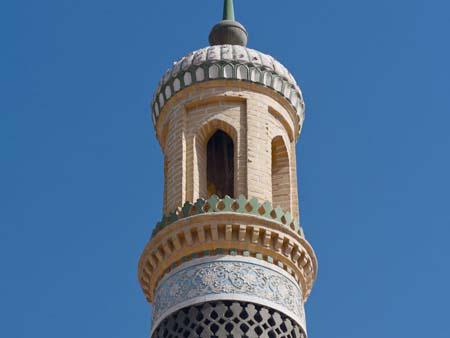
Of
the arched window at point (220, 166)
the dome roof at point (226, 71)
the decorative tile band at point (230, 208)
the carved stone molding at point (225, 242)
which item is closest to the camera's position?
the carved stone molding at point (225, 242)

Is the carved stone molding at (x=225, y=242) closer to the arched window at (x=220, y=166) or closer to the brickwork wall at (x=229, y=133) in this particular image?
the brickwork wall at (x=229, y=133)

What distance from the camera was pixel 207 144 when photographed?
52.2ft

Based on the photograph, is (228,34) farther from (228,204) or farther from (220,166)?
(228,204)

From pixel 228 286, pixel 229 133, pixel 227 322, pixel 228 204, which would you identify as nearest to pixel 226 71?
pixel 229 133

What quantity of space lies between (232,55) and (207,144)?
1.17m

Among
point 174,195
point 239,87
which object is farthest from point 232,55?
point 174,195

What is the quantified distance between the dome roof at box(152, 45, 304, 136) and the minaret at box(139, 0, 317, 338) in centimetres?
1

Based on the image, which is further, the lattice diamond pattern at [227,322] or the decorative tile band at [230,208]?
the decorative tile band at [230,208]

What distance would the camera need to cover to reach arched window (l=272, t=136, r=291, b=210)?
1513 cm

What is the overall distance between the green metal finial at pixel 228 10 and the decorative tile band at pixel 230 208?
3.68 m

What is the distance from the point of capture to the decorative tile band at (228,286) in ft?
44.8

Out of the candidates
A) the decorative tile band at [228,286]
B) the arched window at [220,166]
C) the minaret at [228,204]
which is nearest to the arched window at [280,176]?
the minaret at [228,204]

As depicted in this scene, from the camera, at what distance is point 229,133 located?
595 inches

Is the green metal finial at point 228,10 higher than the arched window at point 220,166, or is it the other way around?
the green metal finial at point 228,10
